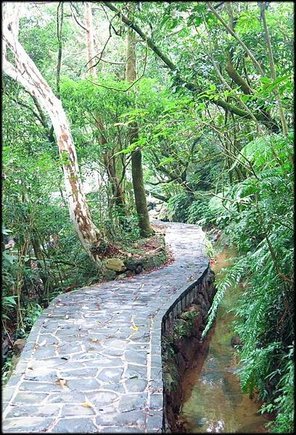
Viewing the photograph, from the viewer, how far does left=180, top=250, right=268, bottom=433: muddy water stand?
198 inches

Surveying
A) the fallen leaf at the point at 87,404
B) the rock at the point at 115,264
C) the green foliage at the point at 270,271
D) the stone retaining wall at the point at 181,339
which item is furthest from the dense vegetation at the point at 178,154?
the fallen leaf at the point at 87,404

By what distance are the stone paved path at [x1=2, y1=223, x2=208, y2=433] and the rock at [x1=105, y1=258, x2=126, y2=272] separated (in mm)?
901

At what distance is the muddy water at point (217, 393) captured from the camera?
502cm

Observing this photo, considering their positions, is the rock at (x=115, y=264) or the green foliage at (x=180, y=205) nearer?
the rock at (x=115, y=264)

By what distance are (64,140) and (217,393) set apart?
207 inches

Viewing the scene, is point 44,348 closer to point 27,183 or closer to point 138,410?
point 138,410

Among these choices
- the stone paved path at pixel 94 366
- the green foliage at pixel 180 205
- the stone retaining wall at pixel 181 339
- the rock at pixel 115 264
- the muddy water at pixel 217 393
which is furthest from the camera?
the green foliage at pixel 180 205

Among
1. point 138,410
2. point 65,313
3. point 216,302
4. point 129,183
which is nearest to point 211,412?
point 216,302

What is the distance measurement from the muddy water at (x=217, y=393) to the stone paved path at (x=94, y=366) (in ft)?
2.28

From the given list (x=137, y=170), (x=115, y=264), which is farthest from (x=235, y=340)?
(x=137, y=170)

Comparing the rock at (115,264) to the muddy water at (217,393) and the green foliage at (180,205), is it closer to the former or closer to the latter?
the muddy water at (217,393)

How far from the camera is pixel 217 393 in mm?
6324

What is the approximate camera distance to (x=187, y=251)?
39.5 feet

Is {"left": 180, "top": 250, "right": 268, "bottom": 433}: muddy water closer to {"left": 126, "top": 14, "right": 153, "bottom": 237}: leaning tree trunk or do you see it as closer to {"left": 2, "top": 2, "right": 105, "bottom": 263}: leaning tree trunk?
{"left": 2, "top": 2, "right": 105, "bottom": 263}: leaning tree trunk
